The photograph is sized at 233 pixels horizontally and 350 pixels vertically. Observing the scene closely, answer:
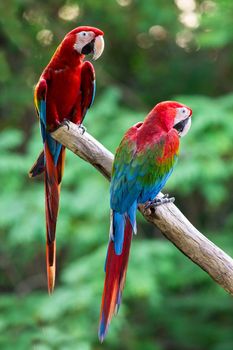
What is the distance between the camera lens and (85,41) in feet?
4.17

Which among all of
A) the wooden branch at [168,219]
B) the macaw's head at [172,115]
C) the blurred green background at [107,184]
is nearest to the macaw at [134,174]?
the macaw's head at [172,115]

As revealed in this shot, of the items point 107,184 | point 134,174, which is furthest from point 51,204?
point 107,184

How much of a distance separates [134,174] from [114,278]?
0.17 m

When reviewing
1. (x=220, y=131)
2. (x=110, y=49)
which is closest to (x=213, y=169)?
A: (x=220, y=131)

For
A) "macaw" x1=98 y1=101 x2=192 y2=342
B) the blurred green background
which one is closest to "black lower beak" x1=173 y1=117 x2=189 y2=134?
"macaw" x1=98 y1=101 x2=192 y2=342

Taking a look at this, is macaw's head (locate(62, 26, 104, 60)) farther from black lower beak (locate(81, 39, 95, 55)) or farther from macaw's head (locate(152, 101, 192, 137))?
macaw's head (locate(152, 101, 192, 137))

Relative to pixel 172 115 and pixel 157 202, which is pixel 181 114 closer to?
pixel 172 115

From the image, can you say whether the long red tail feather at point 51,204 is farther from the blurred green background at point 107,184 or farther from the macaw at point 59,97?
the blurred green background at point 107,184

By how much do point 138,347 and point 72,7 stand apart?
211cm

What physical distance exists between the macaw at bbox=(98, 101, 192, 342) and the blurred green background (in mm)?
1422

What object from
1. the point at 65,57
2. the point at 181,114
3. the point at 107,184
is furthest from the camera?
the point at 107,184

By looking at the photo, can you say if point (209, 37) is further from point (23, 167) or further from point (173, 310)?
point (173, 310)

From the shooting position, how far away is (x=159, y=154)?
1.26 meters

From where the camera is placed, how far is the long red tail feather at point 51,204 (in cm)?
120
